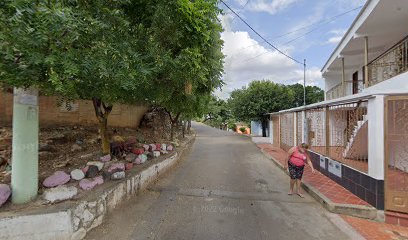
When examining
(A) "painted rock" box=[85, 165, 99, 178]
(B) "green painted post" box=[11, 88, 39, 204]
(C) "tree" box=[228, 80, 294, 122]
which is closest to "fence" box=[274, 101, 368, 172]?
(A) "painted rock" box=[85, 165, 99, 178]

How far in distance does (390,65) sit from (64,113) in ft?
36.4

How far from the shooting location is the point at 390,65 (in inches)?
316

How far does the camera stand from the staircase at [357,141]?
6820 mm

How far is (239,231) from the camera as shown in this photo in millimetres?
4371

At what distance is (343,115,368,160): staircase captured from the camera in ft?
22.4

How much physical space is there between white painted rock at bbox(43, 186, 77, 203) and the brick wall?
13.2 ft

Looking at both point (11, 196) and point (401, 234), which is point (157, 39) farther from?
point (401, 234)

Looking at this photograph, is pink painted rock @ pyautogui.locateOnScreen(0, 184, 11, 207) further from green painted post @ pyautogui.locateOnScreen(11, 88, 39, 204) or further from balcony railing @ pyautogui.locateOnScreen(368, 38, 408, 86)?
balcony railing @ pyautogui.locateOnScreen(368, 38, 408, 86)

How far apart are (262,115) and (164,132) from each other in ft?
33.9

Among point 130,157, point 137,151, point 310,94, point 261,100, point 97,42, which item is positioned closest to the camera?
point 97,42

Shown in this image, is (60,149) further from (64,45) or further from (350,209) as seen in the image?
(350,209)

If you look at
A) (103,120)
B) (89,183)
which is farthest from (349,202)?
(103,120)

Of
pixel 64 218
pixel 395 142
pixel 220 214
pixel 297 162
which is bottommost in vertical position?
pixel 220 214

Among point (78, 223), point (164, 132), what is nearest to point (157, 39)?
point (78, 223)
